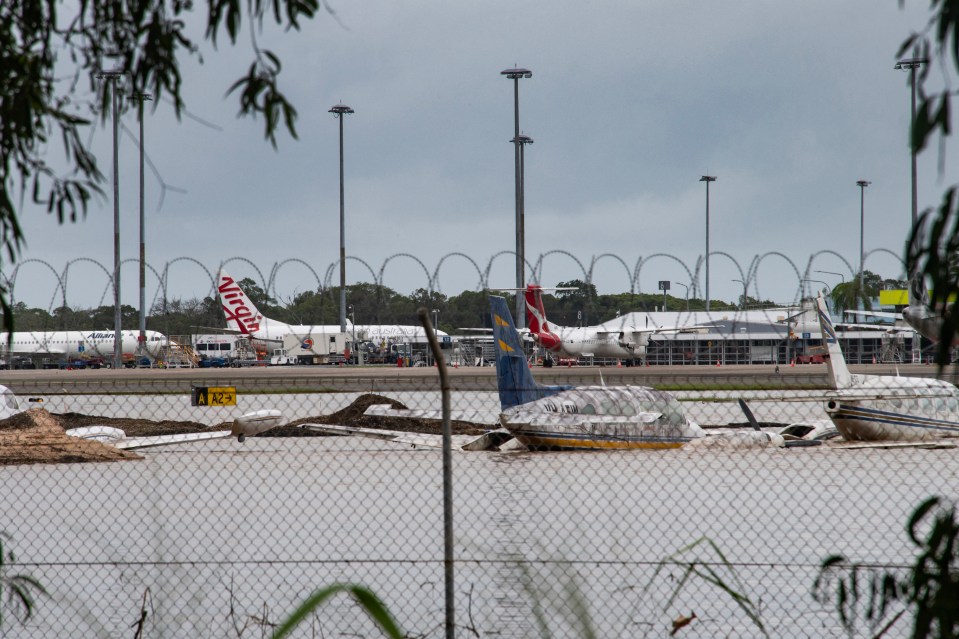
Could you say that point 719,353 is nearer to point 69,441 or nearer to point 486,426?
point 486,426

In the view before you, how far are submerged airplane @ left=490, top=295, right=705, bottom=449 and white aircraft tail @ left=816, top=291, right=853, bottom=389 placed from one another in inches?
135

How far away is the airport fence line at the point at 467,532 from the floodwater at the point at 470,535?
44mm

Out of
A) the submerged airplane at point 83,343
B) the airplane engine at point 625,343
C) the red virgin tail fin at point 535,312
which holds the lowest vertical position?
the submerged airplane at point 83,343

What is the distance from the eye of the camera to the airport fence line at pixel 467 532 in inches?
309

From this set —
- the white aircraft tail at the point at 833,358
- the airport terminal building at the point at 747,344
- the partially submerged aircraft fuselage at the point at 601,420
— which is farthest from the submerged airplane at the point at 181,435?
the airport terminal building at the point at 747,344

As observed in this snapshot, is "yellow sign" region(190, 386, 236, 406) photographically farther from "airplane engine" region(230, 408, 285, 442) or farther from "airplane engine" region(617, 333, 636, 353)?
"airplane engine" region(617, 333, 636, 353)

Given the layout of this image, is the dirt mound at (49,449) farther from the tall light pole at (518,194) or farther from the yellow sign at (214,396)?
the tall light pole at (518,194)

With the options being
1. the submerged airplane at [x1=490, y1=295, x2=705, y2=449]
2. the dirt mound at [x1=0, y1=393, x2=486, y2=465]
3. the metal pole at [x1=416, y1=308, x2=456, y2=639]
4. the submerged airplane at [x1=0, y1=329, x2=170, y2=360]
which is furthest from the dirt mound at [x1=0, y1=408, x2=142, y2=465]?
the submerged airplane at [x1=0, y1=329, x2=170, y2=360]

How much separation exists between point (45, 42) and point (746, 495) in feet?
39.7

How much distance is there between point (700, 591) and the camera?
8.92 m

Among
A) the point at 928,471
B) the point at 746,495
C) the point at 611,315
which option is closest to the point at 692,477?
the point at 746,495

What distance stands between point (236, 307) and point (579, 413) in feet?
199

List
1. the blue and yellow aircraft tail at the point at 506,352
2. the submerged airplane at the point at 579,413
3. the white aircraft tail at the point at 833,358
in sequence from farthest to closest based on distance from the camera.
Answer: the white aircraft tail at the point at 833,358 < the blue and yellow aircraft tail at the point at 506,352 < the submerged airplane at the point at 579,413

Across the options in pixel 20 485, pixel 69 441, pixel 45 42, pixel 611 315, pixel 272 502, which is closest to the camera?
pixel 45 42
